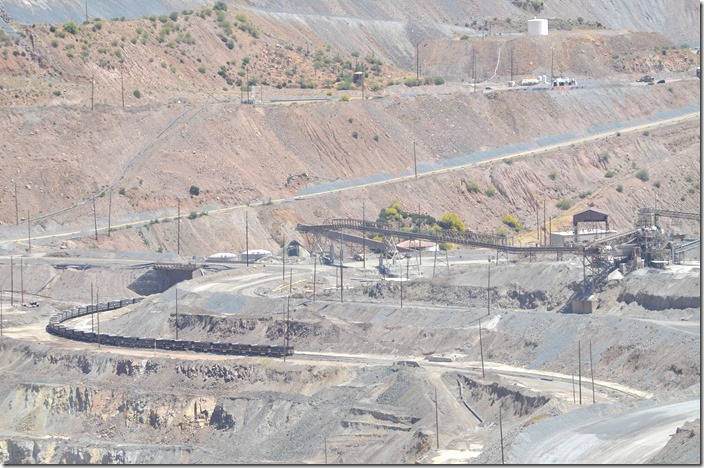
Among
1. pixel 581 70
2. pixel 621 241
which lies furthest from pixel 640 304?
pixel 581 70

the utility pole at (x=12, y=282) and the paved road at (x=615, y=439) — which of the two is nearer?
the paved road at (x=615, y=439)

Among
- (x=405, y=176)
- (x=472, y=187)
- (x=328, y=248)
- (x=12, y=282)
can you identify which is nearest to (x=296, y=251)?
(x=328, y=248)

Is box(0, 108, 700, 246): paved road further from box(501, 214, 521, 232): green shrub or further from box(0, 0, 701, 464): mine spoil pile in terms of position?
box(501, 214, 521, 232): green shrub

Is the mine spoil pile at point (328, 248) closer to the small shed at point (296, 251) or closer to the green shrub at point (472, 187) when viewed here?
the green shrub at point (472, 187)

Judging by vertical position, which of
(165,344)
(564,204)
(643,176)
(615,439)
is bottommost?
(615,439)

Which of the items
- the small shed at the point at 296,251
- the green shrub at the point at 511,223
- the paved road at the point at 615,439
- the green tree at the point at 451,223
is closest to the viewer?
the paved road at the point at 615,439

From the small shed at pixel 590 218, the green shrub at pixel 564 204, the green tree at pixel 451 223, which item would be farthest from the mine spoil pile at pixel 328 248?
the small shed at pixel 590 218

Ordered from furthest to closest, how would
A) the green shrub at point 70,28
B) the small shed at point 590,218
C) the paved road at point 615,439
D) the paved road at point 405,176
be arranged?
the green shrub at point 70,28, the paved road at point 405,176, the small shed at point 590,218, the paved road at point 615,439

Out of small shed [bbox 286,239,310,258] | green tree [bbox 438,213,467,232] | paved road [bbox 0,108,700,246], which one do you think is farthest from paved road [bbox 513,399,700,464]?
paved road [bbox 0,108,700,246]

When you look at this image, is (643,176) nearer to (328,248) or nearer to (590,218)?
(328,248)

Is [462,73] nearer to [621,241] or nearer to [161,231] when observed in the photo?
[161,231]
